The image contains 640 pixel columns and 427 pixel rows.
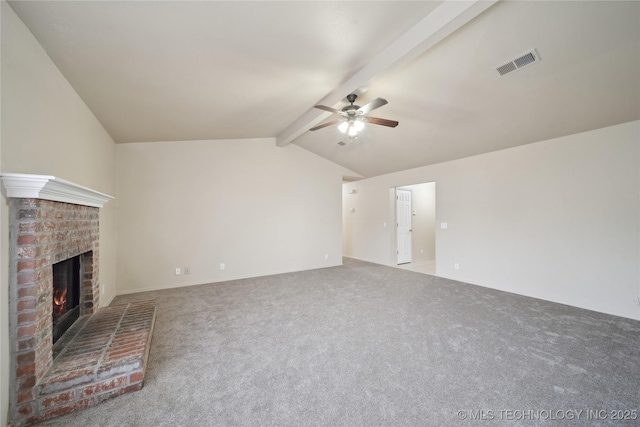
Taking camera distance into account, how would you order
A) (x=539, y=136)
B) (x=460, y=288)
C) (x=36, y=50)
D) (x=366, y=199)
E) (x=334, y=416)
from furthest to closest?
(x=366, y=199) < (x=460, y=288) < (x=539, y=136) < (x=36, y=50) < (x=334, y=416)

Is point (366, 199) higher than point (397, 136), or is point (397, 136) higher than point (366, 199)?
point (397, 136)

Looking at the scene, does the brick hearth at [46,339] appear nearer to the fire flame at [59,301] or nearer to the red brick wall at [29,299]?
the red brick wall at [29,299]

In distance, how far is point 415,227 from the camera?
23.5 feet

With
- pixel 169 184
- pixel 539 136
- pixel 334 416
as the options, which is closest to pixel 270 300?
pixel 334 416

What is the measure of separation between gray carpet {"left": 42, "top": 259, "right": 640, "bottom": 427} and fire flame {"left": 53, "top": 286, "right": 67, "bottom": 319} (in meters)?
0.85

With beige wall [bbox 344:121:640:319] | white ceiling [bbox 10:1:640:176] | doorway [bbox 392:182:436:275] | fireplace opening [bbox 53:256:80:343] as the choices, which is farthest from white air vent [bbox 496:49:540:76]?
fireplace opening [bbox 53:256:80:343]

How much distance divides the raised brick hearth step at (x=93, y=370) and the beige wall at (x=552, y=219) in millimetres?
5193

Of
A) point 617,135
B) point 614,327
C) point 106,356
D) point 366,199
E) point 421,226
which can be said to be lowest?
point 614,327

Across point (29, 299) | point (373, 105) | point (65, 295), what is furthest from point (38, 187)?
point (373, 105)

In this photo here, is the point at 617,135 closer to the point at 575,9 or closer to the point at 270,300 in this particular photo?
the point at 575,9

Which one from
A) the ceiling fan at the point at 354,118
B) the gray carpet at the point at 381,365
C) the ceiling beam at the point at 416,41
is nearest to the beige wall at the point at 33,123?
the gray carpet at the point at 381,365

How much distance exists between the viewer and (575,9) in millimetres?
1889

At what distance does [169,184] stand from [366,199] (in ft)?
16.0

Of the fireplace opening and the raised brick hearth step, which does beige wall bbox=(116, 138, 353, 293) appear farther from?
the raised brick hearth step
